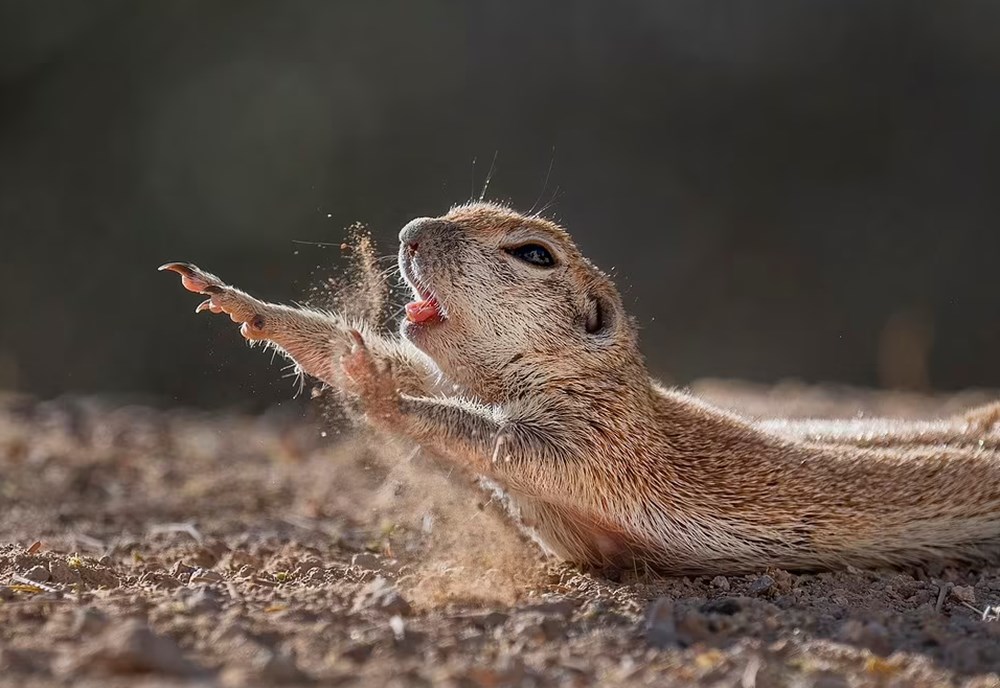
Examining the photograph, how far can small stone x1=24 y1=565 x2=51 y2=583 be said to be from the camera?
5.02 metres

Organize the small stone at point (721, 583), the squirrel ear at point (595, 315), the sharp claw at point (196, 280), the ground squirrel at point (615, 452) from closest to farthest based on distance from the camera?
the small stone at point (721, 583)
the ground squirrel at point (615, 452)
the sharp claw at point (196, 280)
the squirrel ear at point (595, 315)

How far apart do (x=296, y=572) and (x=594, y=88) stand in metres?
13.6

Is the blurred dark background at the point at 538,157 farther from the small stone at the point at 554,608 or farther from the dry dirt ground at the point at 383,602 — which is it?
the small stone at the point at 554,608

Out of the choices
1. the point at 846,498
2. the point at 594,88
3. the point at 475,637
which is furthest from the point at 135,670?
the point at 594,88

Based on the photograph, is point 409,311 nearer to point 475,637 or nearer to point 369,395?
point 369,395

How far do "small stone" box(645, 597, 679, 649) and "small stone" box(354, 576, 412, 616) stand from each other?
848mm

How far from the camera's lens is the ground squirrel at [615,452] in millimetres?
5641

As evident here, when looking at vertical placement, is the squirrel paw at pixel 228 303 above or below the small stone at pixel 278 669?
above

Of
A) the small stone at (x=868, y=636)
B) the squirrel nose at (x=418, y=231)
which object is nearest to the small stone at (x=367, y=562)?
the squirrel nose at (x=418, y=231)

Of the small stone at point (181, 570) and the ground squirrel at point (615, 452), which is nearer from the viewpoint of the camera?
the small stone at point (181, 570)

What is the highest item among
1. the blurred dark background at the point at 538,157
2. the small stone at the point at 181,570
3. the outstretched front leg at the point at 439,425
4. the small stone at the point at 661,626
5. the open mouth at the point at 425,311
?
the blurred dark background at the point at 538,157

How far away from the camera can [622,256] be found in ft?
52.1

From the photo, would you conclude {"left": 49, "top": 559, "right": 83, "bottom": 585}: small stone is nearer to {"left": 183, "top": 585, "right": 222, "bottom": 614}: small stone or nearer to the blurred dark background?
{"left": 183, "top": 585, "right": 222, "bottom": 614}: small stone

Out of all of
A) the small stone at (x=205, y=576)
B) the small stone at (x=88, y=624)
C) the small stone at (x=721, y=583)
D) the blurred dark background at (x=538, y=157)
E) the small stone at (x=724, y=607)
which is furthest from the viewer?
the blurred dark background at (x=538, y=157)
